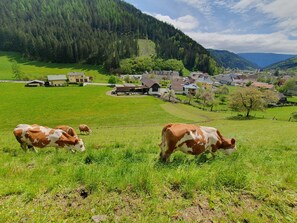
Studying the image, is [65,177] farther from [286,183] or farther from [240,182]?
[286,183]

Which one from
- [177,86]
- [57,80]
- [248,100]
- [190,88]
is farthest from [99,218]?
[177,86]

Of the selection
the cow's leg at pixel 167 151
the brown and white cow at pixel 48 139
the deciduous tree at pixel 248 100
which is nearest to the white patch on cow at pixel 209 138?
the cow's leg at pixel 167 151

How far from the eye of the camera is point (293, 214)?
164 inches

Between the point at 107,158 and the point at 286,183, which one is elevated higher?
the point at 286,183

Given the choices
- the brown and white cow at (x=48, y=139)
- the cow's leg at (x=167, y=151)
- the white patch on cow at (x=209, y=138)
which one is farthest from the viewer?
the brown and white cow at (x=48, y=139)

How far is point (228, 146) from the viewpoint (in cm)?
933

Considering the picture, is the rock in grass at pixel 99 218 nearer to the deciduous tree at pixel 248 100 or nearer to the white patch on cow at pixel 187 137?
Answer: the white patch on cow at pixel 187 137

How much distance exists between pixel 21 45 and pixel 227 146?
211 meters

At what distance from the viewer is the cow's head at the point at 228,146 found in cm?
926

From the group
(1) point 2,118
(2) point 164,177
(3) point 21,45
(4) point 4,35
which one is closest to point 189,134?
(2) point 164,177

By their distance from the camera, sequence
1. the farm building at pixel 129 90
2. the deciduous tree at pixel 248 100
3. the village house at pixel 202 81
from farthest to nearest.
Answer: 1. the village house at pixel 202 81
2. the farm building at pixel 129 90
3. the deciduous tree at pixel 248 100

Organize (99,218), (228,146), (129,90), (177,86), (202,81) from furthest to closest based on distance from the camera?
(202,81) → (177,86) → (129,90) → (228,146) → (99,218)

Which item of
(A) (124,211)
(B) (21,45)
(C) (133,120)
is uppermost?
(B) (21,45)

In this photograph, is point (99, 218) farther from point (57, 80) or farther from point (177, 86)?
point (177, 86)
